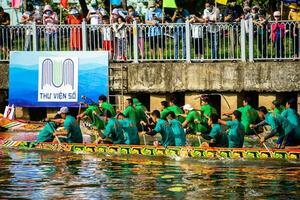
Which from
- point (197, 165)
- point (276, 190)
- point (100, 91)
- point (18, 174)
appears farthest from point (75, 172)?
point (100, 91)

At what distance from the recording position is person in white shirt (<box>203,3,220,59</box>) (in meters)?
34.2

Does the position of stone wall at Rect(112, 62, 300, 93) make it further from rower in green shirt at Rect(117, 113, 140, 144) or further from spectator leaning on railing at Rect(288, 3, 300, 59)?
rower in green shirt at Rect(117, 113, 140, 144)

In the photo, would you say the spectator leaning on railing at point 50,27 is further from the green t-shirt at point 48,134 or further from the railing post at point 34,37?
the green t-shirt at point 48,134

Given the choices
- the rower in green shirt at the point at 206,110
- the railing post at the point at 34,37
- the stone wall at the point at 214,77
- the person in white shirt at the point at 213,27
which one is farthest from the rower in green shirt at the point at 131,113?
the railing post at the point at 34,37

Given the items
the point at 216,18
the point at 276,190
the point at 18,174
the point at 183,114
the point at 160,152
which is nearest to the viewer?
the point at 276,190

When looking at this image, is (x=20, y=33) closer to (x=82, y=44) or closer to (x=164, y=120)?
(x=82, y=44)

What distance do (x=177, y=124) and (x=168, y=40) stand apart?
23.3ft

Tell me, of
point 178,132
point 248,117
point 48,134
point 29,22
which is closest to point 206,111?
point 248,117

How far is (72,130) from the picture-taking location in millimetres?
29500

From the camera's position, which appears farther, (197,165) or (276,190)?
(197,165)

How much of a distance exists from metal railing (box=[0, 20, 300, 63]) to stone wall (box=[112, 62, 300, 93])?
0.28 metres

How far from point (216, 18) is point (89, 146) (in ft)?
24.5

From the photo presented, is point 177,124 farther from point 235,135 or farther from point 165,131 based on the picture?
point 235,135

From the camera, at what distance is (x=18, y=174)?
2605 centimetres
